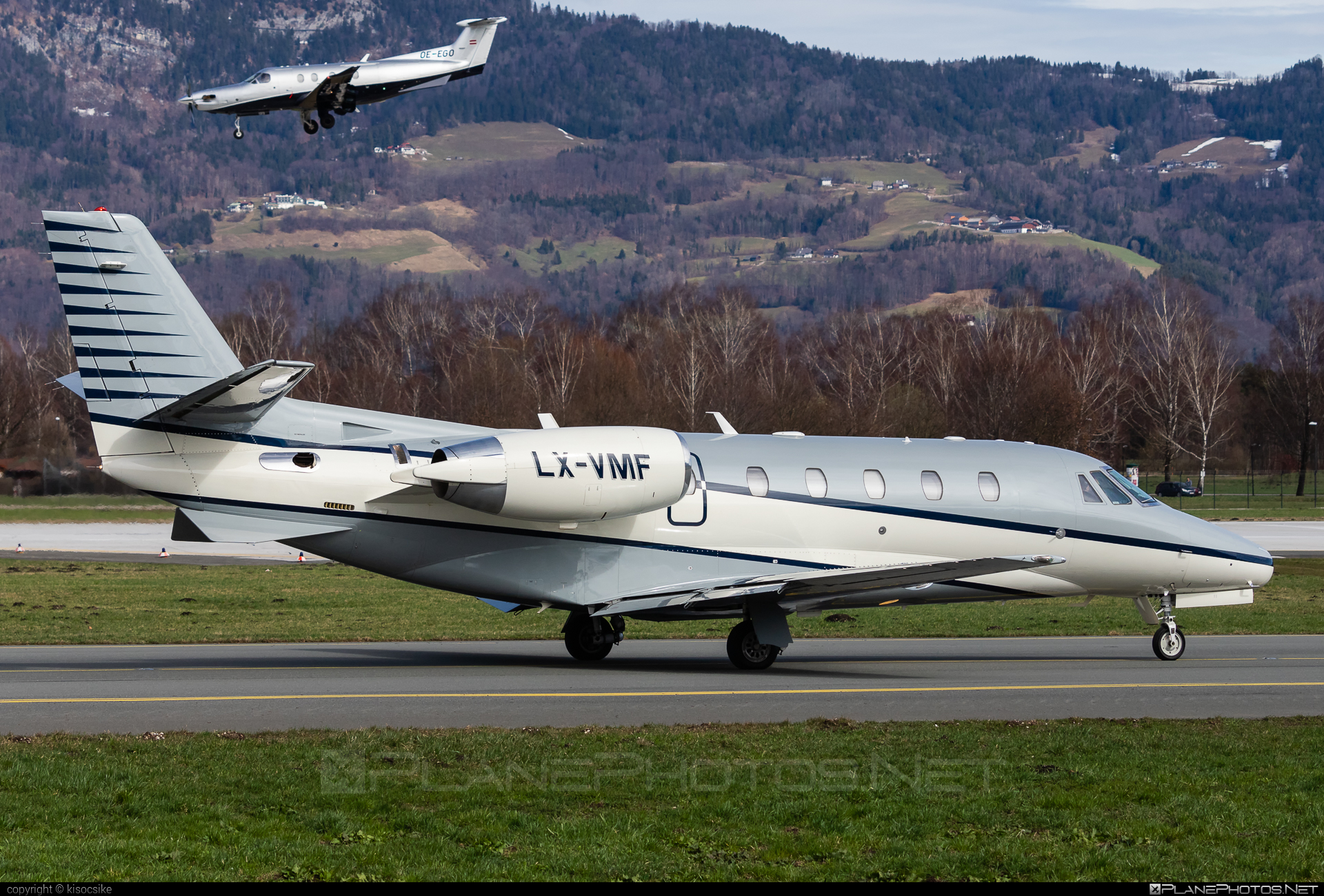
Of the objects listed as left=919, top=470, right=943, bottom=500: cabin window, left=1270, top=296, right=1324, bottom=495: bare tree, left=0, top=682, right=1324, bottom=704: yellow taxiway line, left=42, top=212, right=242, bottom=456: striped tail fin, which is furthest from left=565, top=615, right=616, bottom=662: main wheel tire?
left=1270, top=296, right=1324, bottom=495: bare tree

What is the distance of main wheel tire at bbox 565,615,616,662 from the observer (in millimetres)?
21609

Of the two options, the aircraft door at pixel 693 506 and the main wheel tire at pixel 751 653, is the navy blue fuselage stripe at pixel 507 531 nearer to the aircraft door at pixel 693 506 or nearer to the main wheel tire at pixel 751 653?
the aircraft door at pixel 693 506

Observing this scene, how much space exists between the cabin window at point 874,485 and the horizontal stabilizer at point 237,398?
8142 mm

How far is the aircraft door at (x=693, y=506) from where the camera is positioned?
20391 mm

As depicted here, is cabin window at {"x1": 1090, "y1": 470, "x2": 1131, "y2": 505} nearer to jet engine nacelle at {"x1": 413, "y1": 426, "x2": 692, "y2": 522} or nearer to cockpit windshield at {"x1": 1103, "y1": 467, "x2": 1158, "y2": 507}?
cockpit windshield at {"x1": 1103, "y1": 467, "x2": 1158, "y2": 507}

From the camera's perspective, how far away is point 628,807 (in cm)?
1134

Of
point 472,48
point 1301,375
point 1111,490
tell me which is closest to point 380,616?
point 1111,490

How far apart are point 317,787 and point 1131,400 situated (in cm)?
12501

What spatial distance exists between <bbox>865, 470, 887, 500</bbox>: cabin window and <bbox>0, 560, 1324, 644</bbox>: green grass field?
5089 millimetres

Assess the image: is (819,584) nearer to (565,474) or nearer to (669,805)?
(565,474)

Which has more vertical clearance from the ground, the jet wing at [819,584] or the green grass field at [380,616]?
the jet wing at [819,584]

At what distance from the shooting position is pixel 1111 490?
894 inches

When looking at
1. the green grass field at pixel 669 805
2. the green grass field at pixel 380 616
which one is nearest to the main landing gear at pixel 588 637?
the green grass field at pixel 380 616
